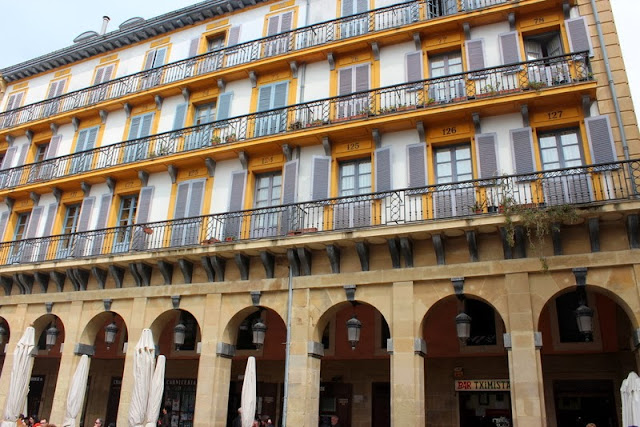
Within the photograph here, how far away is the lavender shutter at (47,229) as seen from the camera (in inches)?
774

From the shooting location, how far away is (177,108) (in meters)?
20.3

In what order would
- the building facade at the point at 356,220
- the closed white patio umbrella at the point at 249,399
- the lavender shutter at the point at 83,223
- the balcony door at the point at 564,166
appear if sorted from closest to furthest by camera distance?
the balcony door at the point at 564,166 → the building facade at the point at 356,220 → the closed white patio umbrella at the point at 249,399 → the lavender shutter at the point at 83,223

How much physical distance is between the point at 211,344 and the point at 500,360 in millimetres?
8177

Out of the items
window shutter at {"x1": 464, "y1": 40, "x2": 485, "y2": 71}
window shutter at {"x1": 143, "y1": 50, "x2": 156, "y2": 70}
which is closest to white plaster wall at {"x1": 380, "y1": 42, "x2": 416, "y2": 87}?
window shutter at {"x1": 464, "y1": 40, "x2": 485, "y2": 71}

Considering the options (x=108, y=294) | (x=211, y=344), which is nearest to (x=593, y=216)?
(x=211, y=344)

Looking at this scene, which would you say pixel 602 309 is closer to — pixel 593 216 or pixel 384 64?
pixel 593 216

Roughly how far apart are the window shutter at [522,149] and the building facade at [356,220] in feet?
0.24

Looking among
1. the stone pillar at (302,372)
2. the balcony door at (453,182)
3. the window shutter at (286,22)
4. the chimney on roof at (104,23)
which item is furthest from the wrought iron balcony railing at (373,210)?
the chimney on roof at (104,23)

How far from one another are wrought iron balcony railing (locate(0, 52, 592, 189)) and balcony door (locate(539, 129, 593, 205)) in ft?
4.59

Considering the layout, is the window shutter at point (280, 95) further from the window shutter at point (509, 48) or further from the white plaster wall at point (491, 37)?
the window shutter at point (509, 48)

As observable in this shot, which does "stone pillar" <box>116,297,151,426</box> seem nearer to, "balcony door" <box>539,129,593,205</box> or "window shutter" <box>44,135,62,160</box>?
"window shutter" <box>44,135,62,160</box>

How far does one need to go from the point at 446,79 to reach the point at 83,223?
44.4 feet

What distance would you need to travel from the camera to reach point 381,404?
1659 centimetres

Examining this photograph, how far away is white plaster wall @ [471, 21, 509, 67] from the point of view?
51.7 ft
